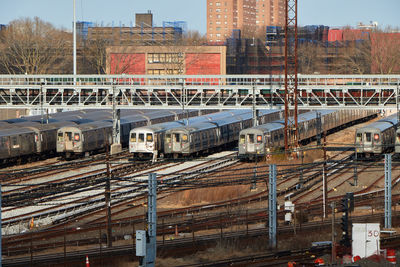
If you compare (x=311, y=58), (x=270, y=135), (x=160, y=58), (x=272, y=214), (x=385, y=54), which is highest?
(x=385, y=54)

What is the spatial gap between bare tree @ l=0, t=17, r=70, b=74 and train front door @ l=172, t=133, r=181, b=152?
45.5 m

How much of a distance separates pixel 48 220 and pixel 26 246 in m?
4.17

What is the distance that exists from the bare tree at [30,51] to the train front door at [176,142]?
149ft

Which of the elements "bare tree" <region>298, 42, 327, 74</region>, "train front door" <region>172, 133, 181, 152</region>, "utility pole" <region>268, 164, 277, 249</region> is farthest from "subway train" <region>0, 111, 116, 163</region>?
"bare tree" <region>298, 42, 327, 74</region>

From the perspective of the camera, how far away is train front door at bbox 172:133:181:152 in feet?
143

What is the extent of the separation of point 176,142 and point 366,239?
24.3 metres

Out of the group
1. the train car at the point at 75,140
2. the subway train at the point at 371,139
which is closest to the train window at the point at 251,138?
the subway train at the point at 371,139

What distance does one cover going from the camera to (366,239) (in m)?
20.4

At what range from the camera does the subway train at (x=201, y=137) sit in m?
43.6

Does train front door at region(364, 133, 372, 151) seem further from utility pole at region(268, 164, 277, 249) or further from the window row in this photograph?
the window row

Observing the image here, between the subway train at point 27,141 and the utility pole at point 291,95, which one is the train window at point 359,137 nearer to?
the utility pole at point 291,95

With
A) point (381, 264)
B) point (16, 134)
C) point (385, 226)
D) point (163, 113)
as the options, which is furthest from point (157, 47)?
point (381, 264)

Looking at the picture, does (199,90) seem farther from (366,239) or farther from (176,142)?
(366,239)

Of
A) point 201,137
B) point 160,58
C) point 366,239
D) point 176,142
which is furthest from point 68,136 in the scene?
point 160,58
